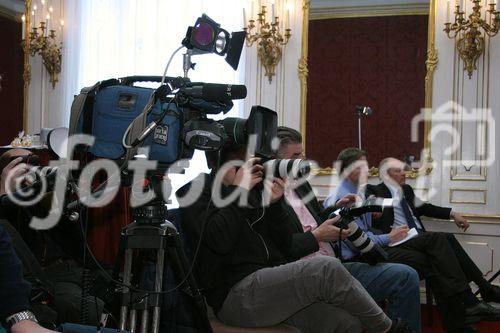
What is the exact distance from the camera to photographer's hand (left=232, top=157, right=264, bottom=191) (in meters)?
1.92

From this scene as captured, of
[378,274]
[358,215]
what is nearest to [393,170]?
[378,274]

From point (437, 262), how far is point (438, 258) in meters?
0.02

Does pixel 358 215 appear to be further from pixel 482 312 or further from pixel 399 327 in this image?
pixel 482 312

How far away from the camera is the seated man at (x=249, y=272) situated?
6.49 ft

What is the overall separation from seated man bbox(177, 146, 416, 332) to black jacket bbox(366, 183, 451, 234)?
1463 mm

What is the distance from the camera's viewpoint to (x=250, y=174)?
1925 millimetres

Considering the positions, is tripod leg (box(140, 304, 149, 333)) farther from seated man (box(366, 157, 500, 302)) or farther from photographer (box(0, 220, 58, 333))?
seated man (box(366, 157, 500, 302))

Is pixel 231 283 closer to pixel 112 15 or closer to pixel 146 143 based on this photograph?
pixel 146 143

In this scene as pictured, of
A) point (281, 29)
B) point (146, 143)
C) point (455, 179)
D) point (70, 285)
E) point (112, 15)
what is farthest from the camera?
point (112, 15)

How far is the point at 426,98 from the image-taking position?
405 centimetres

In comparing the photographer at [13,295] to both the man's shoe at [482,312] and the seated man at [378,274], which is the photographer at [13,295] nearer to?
the seated man at [378,274]

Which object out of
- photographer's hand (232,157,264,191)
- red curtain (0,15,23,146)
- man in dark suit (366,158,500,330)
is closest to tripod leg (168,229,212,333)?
photographer's hand (232,157,264,191)

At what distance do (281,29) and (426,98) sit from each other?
112cm

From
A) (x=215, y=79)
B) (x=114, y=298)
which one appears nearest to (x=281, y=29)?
(x=215, y=79)
